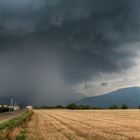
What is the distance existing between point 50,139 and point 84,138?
2.65 meters

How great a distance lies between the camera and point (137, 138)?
1018 inches

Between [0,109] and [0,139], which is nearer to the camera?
[0,139]

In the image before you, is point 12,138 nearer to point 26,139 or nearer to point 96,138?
point 26,139

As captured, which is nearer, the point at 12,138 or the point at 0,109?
the point at 12,138

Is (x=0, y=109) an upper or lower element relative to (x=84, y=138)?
upper

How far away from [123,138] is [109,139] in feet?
4.35

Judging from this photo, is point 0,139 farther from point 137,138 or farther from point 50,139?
point 137,138

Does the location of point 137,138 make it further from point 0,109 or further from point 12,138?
point 0,109

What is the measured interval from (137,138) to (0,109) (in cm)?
16954

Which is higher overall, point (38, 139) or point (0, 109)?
point (0, 109)

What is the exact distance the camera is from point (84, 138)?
25.9m

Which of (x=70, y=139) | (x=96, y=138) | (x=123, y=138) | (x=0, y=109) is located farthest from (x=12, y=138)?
(x=0, y=109)

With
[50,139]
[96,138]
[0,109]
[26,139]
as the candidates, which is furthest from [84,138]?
[0,109]

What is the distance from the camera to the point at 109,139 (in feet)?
82.1
